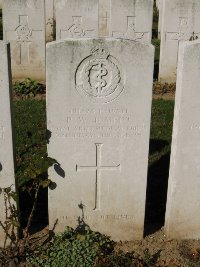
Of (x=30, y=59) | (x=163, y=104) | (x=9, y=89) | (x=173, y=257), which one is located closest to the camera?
(x=9, y=89)

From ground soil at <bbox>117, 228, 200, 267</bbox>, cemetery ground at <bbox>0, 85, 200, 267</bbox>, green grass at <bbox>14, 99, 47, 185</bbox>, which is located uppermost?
green grass at <bbox>14, 99, 47, 185</bbox>

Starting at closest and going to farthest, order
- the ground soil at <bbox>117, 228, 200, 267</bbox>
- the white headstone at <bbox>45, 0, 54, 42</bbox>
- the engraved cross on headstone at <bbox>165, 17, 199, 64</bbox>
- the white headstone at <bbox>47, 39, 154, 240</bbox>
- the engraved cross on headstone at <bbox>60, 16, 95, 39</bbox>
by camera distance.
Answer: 1. the white headstone at <bbox>47, 39, 154, 240</bbox>
2. the ground soil at <bbox>117, 228, 200, 267</bbox>
3. the engraved cross on headstone at <bbox>60, 16, 95, 39</bbox>
4. the engraved cross on headstone at <bbox>165, 17, 199, 64</bbox>
5. the white headstone at <bbox>45, 0, 54, 42</bbox>

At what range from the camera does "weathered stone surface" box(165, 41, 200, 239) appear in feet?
14.7

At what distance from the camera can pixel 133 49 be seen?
14.7 feet

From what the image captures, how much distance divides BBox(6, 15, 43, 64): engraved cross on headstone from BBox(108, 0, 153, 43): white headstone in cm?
191

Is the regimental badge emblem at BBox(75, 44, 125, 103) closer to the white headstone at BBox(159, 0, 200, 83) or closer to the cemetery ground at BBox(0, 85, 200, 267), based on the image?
the cemetery ground at BBox(0, 85, 200, 267)

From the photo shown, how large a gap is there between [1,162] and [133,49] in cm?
185

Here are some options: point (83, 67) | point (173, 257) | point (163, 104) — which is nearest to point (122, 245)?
point (173, 257)

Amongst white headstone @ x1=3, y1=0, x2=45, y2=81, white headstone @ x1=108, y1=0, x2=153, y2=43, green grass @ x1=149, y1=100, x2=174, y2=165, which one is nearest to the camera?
green grass @ x1=149, y1=100, x2=174, y2=165

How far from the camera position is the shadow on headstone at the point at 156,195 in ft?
18.3

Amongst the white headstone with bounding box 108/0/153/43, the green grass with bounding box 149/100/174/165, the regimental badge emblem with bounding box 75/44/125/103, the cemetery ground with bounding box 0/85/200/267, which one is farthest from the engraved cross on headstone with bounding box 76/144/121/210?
the white headstone with bounding box 108/0/153/43

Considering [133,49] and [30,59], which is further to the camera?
[30,59]

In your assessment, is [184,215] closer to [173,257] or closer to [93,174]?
[173,257]

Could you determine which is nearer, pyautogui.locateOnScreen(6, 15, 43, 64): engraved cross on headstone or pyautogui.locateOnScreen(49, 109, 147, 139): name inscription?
pyautogui.locateOnScreen(49, 109, 147, 139): name inscription
